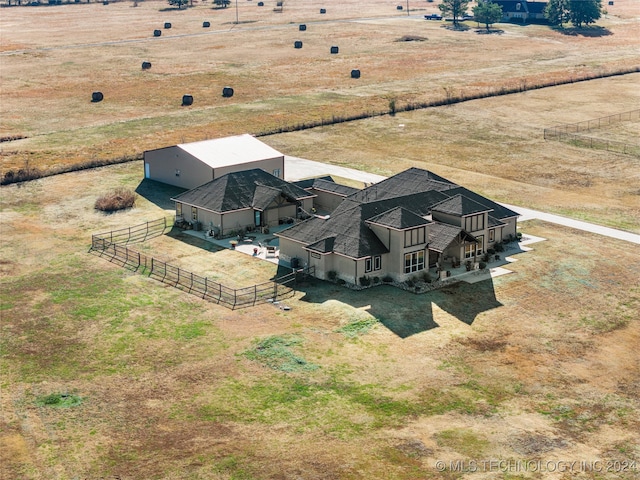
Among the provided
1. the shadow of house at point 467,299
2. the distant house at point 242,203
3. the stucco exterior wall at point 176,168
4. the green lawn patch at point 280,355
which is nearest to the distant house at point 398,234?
the shadow of house at point 467,299

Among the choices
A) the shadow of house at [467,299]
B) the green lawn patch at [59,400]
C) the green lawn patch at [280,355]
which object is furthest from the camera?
the shadow of house at [467,299]

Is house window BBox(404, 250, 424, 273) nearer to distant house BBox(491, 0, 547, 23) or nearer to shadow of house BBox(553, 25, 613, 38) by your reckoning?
shadow of house BBox(553, 25, 613, 38)

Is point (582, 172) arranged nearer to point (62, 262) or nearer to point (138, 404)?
point (62, 262)

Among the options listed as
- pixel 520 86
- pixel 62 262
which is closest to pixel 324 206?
pixel 62 262

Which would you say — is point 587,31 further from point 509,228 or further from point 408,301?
point 408,301

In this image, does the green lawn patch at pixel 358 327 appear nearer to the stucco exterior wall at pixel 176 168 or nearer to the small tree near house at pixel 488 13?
the stucco exterior wall at pixel 176 168
